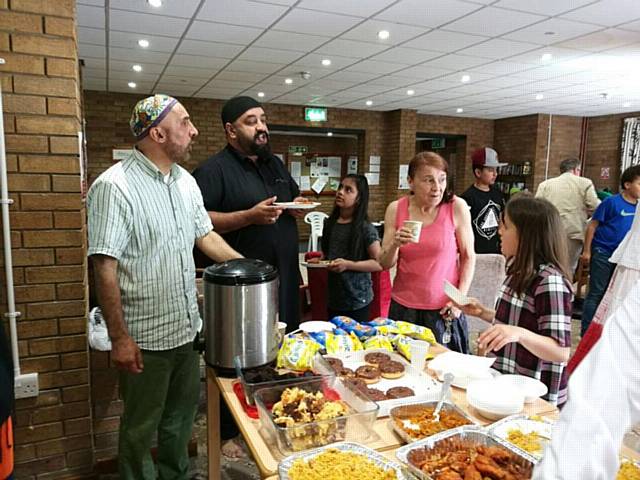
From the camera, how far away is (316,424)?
1.16 metres

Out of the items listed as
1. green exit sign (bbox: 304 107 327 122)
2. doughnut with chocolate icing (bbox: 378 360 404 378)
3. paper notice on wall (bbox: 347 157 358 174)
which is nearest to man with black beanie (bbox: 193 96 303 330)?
doughnut with chocolate icing (bbox: 378 360 404 378)

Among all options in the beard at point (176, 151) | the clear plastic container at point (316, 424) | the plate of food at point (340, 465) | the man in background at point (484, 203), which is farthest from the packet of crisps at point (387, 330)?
the man in background at point (484, 203)

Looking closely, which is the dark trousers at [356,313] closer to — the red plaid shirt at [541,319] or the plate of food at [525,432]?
the red plaid shirt at [541,319]

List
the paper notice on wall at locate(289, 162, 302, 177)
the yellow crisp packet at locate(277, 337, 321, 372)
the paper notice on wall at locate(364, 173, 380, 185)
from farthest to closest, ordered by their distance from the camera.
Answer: the paper notice on wall at locate(289, 162, 302, 177), the paper notice on wall at locate(364, 173, 380, 185), the yellow crisp packet at locate(277, 337, 321, 372)

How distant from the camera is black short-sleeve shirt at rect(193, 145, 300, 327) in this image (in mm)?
2338

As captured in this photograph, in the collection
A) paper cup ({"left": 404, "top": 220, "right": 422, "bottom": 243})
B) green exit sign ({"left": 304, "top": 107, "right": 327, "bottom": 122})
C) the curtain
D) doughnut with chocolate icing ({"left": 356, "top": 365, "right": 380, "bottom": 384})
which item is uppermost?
green exit sign ({"left": 304, "top": 107, "right": 327, "bottom": 122})

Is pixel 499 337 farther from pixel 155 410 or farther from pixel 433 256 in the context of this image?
pixel 155 410

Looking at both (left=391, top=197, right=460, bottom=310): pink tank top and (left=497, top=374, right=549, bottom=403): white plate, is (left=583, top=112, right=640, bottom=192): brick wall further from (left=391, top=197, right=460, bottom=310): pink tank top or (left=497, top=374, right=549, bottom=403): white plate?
(left=497, top=374, right=549, bottom=403): white plate

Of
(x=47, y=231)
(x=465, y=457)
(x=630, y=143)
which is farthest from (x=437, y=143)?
(x=465, y=457)

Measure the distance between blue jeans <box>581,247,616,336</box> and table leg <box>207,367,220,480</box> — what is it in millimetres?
3745

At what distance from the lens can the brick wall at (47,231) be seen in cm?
Result: 194

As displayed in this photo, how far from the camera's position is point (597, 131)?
10602 mm

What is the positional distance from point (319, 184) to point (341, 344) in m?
9.69

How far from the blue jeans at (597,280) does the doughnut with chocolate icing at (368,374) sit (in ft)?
11.9
